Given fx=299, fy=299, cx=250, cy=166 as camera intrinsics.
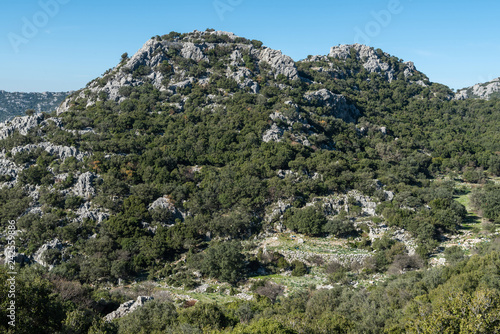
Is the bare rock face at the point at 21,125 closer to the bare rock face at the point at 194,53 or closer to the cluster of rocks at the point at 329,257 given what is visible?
the bare rock face at the point at 194,53

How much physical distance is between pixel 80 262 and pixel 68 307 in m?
18.5

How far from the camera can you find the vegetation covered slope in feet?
125

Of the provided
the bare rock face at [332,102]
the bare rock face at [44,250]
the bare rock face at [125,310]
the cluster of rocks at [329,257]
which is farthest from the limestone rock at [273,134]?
the bare rock face at [125,310]

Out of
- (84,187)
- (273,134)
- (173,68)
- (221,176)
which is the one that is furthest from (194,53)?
(84,187)

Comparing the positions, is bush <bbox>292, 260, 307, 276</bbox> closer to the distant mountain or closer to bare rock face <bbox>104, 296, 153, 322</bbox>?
bare rock face <bbox>104, 296, 153, 322</bbox>

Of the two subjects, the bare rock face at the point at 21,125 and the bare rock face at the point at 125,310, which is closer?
the bare rock face at the point at 125,310

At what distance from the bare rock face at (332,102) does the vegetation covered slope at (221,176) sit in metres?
0.45

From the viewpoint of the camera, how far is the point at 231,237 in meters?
47.6

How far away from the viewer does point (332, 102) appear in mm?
93188

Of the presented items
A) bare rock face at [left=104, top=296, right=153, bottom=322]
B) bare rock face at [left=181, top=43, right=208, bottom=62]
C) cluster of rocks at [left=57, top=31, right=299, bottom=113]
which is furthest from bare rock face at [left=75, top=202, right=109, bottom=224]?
bare rock face at [left=181, top=43, right=208, bottom=62]

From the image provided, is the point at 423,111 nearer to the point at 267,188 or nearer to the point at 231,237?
the point at 267,188

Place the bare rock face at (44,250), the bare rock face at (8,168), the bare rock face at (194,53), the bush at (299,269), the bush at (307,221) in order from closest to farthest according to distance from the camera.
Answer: the bush at (299,269) → the bare rock face at (44,250) → the bush at (307,221) → the bare rock face at (8,168) → the bare rock face at (194,53)

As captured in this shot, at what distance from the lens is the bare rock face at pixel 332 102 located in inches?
3600

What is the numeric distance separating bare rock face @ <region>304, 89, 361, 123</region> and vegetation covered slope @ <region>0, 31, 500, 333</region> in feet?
1.46
